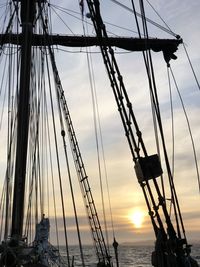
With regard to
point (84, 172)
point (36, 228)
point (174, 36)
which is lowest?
point (36, 228)

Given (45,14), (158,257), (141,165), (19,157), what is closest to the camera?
(158,257)

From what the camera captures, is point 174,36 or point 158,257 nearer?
point 158,257

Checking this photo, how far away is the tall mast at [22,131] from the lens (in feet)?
31.2

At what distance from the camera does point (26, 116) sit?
10.3 m

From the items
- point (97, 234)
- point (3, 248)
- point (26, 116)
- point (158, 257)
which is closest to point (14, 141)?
point (26, 116)

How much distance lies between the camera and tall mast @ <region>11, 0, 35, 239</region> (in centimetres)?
952

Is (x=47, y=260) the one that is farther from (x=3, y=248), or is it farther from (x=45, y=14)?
(x=45, y=14)

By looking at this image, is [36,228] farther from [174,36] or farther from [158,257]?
[174,36]

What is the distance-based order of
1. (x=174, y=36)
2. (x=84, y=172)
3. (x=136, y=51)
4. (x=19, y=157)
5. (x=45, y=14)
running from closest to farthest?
1. (x=19, y=157)
2. (x=45, y=14)
3. (x=84, y=172)
4. (x=174, y=36)
5. (x=136, y=51)

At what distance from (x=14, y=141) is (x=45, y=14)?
4678 mm

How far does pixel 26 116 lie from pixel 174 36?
7462mm

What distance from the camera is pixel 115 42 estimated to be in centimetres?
1659

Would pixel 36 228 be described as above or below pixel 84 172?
below

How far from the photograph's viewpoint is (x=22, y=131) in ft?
32.8
